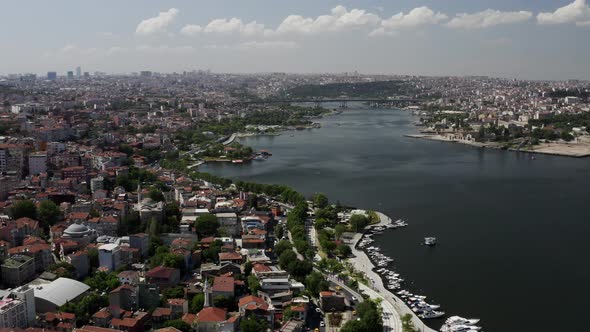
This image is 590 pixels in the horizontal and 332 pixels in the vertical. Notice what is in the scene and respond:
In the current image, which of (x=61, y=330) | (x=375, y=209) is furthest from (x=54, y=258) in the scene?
Answer: (x=375, y=209)

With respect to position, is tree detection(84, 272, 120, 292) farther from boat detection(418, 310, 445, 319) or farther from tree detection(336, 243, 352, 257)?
boat detection(418, 310, 445, 319)

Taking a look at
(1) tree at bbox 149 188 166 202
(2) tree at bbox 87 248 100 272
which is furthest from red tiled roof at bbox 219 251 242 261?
(1) tree at bbox 149 188 166 202

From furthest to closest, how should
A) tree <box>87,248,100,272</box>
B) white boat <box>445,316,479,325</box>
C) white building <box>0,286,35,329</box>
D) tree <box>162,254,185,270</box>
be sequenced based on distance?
1. tree <box>87,248,100,272</box>
2. tree <box>162,254,185,270</box>
3. white boat <box>445,316,479,325</box>
4. white building <box>0,286,35,329</box>

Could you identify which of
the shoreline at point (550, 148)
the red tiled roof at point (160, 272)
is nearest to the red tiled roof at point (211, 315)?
the red tiled roof at point (160, 272)

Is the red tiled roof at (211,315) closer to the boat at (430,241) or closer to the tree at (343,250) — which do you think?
the tree at (343,250)

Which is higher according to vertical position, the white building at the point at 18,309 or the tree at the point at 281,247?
the white building at the point at 18,309

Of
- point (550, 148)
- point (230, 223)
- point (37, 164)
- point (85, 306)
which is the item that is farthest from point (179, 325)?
point (550, 148)
